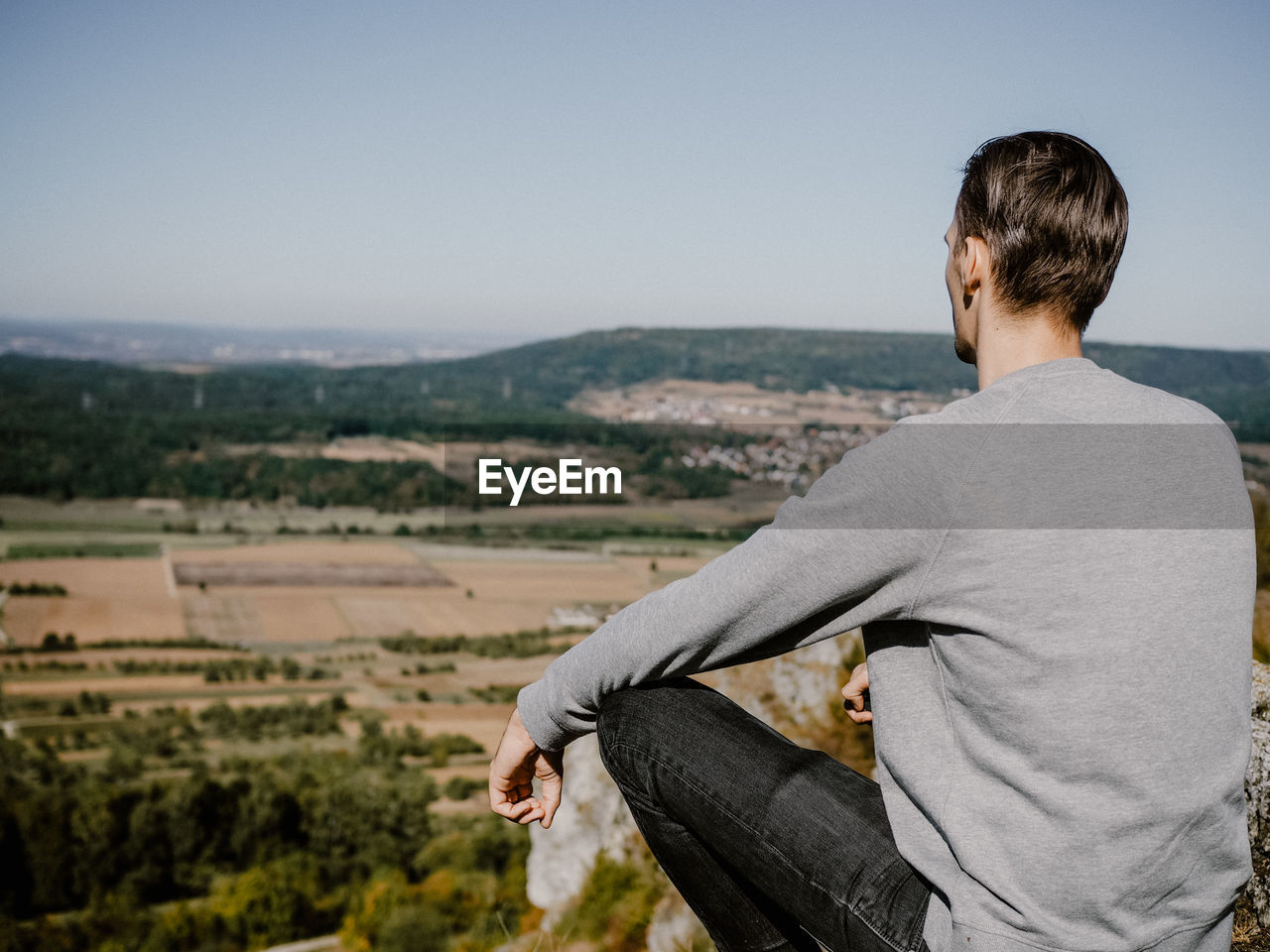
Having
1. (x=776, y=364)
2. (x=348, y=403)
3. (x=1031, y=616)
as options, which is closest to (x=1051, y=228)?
(x=1031, y=616)

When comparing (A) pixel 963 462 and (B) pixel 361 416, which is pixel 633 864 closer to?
(A) pixel 963 462

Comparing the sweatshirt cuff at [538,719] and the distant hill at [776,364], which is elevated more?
the distant hill at [776,364]

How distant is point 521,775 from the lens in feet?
5.70

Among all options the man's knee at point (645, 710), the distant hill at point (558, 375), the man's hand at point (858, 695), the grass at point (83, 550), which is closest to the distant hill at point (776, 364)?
the distant hill at point (558, 375)

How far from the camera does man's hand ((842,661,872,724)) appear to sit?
1.86 meters

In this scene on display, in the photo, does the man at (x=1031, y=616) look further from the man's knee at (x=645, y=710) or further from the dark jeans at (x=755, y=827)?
the man's knee at (x=645, y=710)

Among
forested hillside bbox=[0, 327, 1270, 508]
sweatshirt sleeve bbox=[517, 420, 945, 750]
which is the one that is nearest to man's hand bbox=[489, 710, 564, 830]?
sweatshirt sleeve bbox=[517, 420, 945, 750]

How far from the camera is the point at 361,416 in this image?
44.8 meters

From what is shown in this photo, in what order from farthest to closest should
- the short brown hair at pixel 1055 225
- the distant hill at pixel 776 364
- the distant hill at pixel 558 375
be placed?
the distant hill at pixel 558 375 < the distant hill at pixel 776 364 < the short brown hair at pixel 1055 225

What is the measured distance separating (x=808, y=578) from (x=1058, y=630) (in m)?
0.29

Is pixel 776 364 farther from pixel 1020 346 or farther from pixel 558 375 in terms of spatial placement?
pixel 1020 346

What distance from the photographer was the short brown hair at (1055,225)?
1304 mm

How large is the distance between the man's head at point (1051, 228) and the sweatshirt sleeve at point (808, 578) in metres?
0.33

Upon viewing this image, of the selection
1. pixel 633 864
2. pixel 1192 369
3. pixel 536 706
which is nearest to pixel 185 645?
pixel 1192 369
